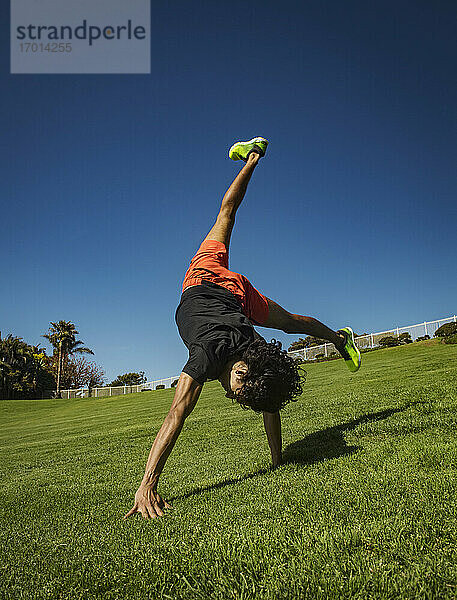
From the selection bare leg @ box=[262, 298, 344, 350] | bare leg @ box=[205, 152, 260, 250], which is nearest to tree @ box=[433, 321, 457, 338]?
bare leg @ box=[262, 298, 344, 350]

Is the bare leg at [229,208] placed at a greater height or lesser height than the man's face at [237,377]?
greater

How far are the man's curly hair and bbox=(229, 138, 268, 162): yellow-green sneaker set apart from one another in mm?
3015

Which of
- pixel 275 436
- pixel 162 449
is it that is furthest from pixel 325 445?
pixel 162 449

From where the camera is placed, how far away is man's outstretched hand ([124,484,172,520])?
8.84ft

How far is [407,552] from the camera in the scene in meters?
1.70

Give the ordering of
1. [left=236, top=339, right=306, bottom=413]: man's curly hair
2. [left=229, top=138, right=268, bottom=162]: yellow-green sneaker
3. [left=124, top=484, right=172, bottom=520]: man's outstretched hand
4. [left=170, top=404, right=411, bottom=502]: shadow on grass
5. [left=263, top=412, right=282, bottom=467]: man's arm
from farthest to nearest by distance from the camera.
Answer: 1. [left=229, top=138, right=268, bottom=162]: yellow-green sneaker
2. [left=263, top=412, right=282, bottom=467]: man's arm
3. [left=170, top=404, right=411, bottom=502]: shadow on grass
4. [left=236, top=339, right=306, bottom=413]: man's curly hair
5. [left=124, top=484, right=172, bottom=520]: man's outstretched hand

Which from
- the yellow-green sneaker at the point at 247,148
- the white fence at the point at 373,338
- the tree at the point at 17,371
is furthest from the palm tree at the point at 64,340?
the yellow-green sneaker at the point at 247,148

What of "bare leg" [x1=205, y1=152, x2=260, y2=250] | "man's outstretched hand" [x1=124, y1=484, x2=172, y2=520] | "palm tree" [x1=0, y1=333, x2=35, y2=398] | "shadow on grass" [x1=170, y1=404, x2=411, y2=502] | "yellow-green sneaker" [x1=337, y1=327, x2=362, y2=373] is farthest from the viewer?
"palm tree" [x1=0, y1=333, x2=35, y2=398]

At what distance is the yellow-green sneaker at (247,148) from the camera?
512 cm

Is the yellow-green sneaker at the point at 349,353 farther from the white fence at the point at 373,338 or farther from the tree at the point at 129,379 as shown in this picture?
the tree at the point at 129,379

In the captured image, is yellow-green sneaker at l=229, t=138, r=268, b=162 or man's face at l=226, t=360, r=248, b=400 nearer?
man's face at l=226, t=360, r=248, b=400

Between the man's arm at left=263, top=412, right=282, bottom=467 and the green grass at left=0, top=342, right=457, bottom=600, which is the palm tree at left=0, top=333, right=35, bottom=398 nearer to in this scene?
the green grass at left=0, top=342, right=457, bottom=600

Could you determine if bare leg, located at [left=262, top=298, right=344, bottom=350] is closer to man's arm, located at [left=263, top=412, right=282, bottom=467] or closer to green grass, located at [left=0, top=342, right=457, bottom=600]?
green grass, located at [left=0, top=342, right=457, bottom=600]

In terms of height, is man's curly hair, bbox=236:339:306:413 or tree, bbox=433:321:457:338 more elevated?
tree, bbox=433:321:457:338
